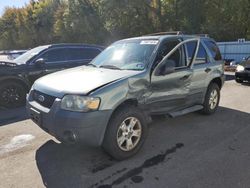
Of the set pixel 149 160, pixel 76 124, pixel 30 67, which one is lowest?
pixel 149 160

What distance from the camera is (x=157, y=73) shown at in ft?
13.8

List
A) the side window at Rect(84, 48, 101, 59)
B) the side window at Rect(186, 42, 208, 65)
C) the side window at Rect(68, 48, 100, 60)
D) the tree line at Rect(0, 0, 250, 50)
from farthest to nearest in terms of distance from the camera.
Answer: the tree line at Rect(0, 0, 250, 50) → the side window at Rect(84, 48, 101, 59) → the side window at Rect(68, 48, 100, 60) → the side window at Rect(186, 42, 208, 65)

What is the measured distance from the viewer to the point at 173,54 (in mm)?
4641

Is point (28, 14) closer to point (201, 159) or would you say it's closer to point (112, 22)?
point (112, 22)

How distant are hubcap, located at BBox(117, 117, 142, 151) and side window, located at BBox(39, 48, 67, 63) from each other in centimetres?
438

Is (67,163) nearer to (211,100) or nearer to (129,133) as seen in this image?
(129,133)

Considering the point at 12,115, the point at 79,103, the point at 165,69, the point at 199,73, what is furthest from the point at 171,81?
the point at 12,115

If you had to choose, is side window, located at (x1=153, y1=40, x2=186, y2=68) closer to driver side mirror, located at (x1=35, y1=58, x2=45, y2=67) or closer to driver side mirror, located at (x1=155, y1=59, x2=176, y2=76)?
driver side mirror, located at (x1=155, y1=59, x2=176, y2=76)

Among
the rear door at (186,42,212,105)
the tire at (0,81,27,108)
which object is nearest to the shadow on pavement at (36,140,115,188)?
the rear door at (186,42,212,105)

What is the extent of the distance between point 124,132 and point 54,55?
14.9 ft

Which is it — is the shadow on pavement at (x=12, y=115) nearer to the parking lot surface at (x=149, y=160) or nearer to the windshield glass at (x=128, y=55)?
the parking lot surface at (x=149, y=160)

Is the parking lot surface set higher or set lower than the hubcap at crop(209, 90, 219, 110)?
lower

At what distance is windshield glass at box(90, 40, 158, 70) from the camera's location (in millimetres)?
4266

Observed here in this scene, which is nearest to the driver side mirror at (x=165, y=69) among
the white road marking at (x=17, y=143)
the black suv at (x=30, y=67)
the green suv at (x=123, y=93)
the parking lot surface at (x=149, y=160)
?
the green suv at (x=123, y=93)
